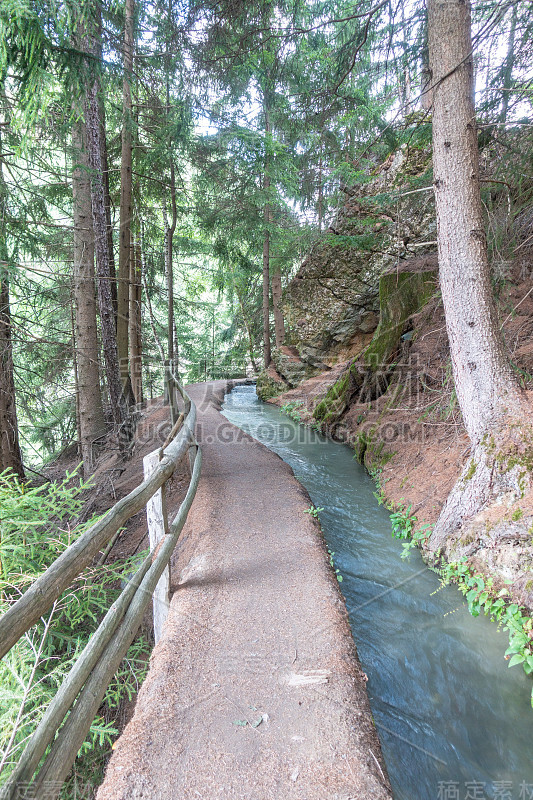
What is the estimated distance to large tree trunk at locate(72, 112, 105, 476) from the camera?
733 cm

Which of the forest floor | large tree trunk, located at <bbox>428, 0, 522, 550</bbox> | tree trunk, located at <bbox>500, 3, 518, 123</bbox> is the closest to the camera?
the forest floor

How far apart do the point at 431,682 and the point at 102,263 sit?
28.2ft

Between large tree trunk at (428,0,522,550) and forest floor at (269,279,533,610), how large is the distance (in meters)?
0.43

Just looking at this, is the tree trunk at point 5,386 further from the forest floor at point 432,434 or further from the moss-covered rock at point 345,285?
the moss-covered rock at point 345,285

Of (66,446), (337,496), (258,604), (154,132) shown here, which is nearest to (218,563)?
(258,604)

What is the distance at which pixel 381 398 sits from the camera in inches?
349

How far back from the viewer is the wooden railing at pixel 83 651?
1.78 m

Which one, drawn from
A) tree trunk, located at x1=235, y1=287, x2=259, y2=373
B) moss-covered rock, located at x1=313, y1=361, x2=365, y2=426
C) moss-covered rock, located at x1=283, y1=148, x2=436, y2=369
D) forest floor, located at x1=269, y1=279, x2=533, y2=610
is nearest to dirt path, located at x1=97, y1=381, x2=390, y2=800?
forest floor, located at x1=269, y1=279, x2=533, y2=610

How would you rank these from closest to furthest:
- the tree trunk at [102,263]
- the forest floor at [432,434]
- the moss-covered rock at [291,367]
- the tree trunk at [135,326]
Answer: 1. the forest floor at [432,434]
2. the tree trunk at [102,263]
3. the tree trunk at [135,326]
4. the moss-covered rock at [291,367]

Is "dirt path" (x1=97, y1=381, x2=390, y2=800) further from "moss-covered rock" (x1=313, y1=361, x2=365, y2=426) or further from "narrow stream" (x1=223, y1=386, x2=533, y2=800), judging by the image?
"moss-covered rock" (x1=313, y1=361, x2=365, y2=426)

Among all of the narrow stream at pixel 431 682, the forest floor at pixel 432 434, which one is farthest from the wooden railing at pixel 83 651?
the forest floor at pixel 432 434

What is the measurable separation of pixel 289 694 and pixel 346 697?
38cm

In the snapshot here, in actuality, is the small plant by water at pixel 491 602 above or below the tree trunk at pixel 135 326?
below

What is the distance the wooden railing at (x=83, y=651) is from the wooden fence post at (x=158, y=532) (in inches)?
7.3
